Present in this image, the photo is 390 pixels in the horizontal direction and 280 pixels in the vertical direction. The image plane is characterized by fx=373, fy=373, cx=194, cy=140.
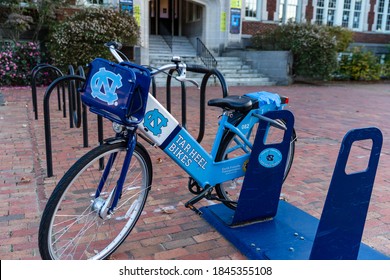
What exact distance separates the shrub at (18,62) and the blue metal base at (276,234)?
36.5 ft

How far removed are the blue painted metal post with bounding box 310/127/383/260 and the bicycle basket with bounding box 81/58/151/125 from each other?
1.16 meters

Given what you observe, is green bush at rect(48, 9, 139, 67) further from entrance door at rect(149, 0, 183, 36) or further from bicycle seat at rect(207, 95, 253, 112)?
bicycle seat at rect(207, 95, 253, 112)

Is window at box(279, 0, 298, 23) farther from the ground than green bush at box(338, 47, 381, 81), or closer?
farther from the ground

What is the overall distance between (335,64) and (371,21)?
10712 millimetres

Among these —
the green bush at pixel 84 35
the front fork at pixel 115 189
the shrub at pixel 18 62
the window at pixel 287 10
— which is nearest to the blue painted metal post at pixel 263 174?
the front fork at pixel 115 189

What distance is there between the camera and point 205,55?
17.3m

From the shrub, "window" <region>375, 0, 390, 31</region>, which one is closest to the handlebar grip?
the shrub

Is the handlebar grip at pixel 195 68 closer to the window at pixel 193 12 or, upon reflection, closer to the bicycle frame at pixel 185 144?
the bicycle frame at pixel 185 144

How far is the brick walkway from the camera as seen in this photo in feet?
8.66

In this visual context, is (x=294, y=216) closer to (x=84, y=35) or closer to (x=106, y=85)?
(x=106, y=85)

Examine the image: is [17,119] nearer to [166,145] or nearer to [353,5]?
[166,145]

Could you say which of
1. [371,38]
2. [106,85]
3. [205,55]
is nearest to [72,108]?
[106,85]

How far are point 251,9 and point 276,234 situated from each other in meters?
18.5
